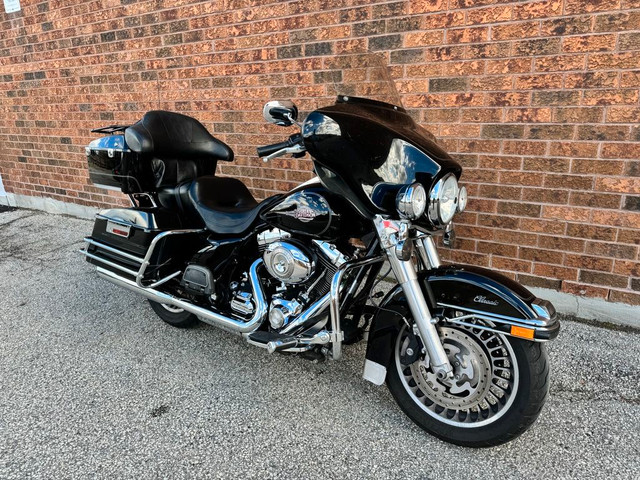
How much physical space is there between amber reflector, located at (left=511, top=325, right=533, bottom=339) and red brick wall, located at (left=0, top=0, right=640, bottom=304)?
154cm

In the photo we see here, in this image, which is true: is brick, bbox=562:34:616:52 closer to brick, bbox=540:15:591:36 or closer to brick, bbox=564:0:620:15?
brick, bbox=540:15:591:36

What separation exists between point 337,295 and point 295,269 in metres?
0.25

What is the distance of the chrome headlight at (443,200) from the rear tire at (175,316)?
1.84 meters

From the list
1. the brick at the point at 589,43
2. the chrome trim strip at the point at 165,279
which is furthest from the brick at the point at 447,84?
the chrome trim strip at the point at 165,279

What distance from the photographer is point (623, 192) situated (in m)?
2.77

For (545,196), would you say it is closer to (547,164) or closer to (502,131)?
(547,164)

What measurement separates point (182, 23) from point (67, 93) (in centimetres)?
210

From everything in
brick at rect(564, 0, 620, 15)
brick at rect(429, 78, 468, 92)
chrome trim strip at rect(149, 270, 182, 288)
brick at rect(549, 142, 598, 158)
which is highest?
brick at rect(564, 0, 620, 15)

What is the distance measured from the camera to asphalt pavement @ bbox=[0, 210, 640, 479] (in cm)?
193

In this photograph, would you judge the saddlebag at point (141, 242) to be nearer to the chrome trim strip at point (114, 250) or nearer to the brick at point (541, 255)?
the chrome trim strip at point (114, 250)

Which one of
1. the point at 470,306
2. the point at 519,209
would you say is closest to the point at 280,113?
the point at 470,306

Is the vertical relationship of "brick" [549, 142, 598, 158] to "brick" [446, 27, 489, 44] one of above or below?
below

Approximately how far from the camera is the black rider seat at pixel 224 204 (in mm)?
2426

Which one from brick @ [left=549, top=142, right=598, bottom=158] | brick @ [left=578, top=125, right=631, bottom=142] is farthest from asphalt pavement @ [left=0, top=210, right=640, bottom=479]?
brick @ [left=578, top=125, right=631, bottom=142]
